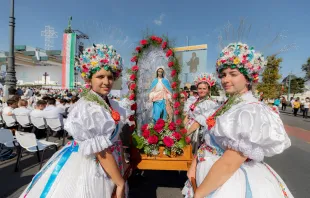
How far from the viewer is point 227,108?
4.89 ft

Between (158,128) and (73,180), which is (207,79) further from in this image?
(73,180)

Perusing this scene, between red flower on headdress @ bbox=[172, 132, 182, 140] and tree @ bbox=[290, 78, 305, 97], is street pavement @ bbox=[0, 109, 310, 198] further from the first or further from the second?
tree @ bbox=[290, 78, 305, 97]

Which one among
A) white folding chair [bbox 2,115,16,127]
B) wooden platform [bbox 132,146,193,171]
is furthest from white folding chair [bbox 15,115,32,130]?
wooden platform [bbox 132,146,193,171]

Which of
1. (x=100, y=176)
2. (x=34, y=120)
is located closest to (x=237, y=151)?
(x=100, y=176)

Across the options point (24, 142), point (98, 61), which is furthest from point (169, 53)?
point (24, 142)

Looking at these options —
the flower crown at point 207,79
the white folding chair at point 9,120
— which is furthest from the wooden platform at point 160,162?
the white folding chair at point 9,120

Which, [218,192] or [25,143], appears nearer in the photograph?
[218,192]

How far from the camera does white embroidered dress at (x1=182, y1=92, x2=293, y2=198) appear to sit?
121 centimetres

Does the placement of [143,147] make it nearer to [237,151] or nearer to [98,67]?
[98,67]

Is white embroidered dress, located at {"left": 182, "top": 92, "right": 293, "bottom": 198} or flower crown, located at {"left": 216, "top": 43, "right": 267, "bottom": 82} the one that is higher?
flower crown, located at {"left": 216, "top": 43, "right": 267, "bottom": 82}

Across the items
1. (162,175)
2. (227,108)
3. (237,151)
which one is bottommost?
(162,175)

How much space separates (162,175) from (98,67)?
299cm

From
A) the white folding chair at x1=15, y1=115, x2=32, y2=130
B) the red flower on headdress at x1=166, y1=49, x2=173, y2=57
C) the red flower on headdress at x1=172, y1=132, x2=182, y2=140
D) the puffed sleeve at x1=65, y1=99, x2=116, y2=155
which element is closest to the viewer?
the puffed sleeve at x1=65, y1=99, x2=116, y2=155

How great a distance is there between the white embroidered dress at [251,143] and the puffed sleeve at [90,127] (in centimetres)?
74
